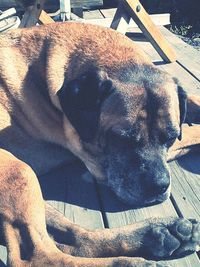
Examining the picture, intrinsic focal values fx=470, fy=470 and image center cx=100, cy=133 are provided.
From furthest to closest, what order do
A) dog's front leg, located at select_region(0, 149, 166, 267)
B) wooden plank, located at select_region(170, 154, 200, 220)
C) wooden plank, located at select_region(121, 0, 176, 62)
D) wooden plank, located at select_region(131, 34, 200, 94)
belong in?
wooden plank, located at select_region(121, 0, 176, 62)
wooden plank, located at select_region(131, 34, 200, 94)
wooden plank, located at select_region(170, 154, 200, 220)
dog's front leg, located at select_region(0, 149, 166, 267)

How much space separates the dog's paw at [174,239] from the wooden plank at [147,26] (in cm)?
345

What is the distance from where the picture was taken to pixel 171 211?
2.99 meters

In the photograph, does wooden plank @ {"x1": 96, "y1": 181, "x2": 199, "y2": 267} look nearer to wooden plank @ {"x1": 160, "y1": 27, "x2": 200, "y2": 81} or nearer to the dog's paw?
the dog's paw

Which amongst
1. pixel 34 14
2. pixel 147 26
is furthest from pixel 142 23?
pixel 34 14

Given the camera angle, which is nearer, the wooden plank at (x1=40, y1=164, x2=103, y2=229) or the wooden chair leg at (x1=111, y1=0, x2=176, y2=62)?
the wooden plank at (x1=40, y1=164, x2=103, y2=229)

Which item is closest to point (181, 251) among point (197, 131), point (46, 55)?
point (197, 131)

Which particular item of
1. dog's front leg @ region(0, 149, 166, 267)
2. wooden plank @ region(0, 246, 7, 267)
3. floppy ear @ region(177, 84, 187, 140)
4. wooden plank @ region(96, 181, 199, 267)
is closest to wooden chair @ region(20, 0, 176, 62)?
floppy ear @ region(177, 84, 187, 140)

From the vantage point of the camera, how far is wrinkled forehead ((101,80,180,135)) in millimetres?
2895

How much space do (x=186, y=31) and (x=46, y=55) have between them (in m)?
7.21

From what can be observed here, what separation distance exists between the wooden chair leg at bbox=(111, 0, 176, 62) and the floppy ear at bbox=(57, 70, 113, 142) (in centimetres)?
274

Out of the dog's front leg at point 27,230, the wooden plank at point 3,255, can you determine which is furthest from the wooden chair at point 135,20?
the wooden plank at point 3,255

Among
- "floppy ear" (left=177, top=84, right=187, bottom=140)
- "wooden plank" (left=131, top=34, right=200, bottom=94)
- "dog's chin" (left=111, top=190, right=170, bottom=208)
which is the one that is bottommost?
"wooden plank" (left=131, top=34, right=200, bottom=94)

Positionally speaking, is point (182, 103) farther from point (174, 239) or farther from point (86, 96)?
point (174, 239)

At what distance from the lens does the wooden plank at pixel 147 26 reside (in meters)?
5.49
